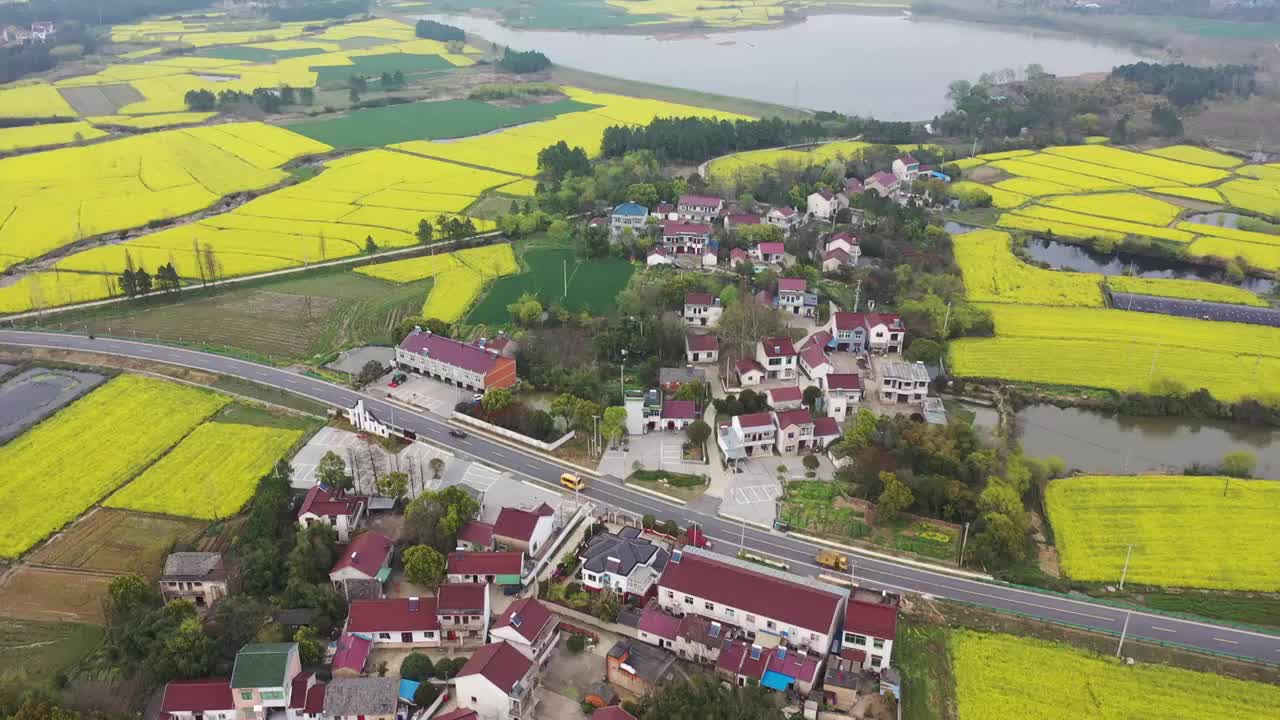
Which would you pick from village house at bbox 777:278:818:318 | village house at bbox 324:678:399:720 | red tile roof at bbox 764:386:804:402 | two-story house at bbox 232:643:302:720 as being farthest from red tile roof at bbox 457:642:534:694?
village house at bbox 777:278:818:318

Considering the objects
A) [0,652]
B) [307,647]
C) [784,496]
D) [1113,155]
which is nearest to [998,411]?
[784,496]

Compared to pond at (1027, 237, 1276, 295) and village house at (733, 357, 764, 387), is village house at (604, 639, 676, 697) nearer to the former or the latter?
village house at (733, 357, 764, 387)

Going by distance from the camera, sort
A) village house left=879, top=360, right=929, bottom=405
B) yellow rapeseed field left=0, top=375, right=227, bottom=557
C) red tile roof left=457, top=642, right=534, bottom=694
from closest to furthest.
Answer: red tile roof left=457, top=642, right=534, bottom=694
yellow rapeseed field left=0, top=375, right=227, bottom=557
village house left=879, top=360, right=929, bottom=405

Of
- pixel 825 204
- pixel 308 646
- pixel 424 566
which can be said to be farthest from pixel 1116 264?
pixel 308 646

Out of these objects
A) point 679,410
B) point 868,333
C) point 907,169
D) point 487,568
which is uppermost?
point 907,169

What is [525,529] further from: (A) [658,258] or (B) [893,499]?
(A) [658,258]

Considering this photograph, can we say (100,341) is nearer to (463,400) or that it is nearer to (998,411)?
(463,400)
